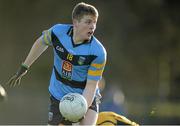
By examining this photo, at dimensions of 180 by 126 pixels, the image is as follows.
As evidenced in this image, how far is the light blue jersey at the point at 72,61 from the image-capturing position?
8523 millimetres

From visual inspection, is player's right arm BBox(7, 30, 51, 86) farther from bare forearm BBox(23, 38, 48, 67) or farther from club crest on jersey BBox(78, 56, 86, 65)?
club crest on jersey BBox(78, 56, 86, 65)

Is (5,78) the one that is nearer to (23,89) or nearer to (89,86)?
(23,89)

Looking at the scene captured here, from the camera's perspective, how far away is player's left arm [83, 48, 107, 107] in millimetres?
8492

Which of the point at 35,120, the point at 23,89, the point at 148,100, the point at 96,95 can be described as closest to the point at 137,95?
the point at 148,100

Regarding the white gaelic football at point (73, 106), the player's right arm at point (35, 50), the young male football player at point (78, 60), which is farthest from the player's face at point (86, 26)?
the white gaelic football at point (73, 106)

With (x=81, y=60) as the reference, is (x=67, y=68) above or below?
below

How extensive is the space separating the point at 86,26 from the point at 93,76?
0.54m

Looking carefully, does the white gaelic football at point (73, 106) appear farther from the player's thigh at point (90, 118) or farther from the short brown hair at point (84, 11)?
the short brown hair at point (84, 11)

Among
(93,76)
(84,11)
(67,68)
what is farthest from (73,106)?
(84,11)

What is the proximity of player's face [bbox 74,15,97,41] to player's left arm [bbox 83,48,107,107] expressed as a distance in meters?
0.26

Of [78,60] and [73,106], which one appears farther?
[78,60]

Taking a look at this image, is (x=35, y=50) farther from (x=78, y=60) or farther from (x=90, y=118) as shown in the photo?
(x=90, y=118)

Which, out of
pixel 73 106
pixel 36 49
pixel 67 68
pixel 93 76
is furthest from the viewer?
pixel 36 49

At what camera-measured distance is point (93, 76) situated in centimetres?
853
